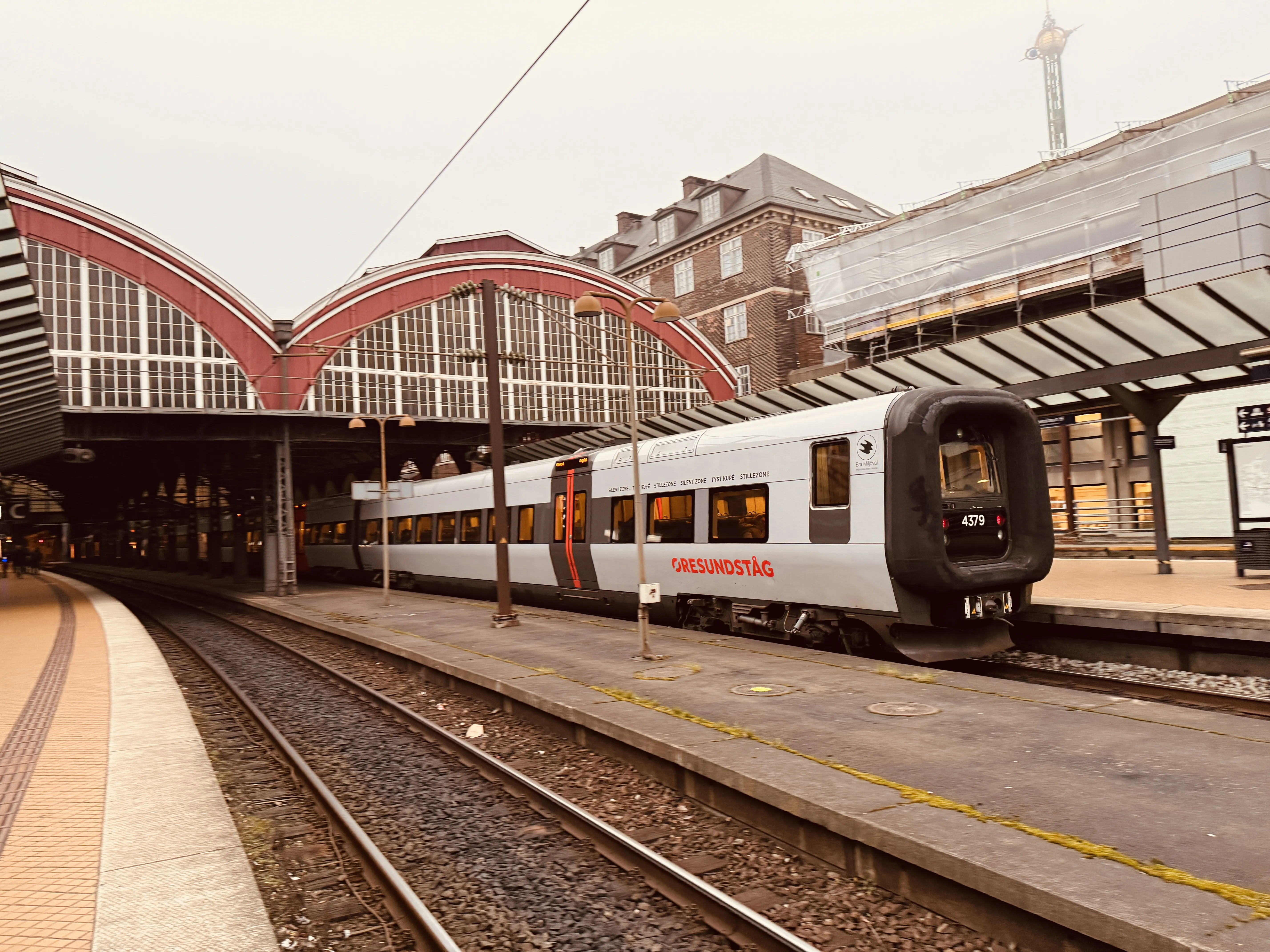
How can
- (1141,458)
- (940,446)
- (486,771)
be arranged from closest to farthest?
1. (486,771)
2. (940,446)
3. (1141,458)

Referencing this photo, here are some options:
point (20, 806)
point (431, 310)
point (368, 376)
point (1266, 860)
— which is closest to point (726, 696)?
point (1266, 860)

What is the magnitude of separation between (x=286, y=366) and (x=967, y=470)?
27.8 metres

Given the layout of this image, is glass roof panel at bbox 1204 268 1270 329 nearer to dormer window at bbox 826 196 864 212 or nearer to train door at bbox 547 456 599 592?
train door at bbox 547 456 599 592

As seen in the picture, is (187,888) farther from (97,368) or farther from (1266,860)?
(97,368)

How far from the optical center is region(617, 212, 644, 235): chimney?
197 ft

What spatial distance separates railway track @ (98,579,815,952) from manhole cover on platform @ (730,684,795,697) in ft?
8.13

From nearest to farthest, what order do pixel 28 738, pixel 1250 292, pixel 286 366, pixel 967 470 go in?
pixel 28 738 < pixel 967 470 < pixel 1250 292 < pixel 286 366

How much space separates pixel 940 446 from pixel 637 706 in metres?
4.90

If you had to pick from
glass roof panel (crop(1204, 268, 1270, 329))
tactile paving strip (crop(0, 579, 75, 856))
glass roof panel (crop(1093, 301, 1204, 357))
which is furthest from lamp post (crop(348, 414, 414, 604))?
glass roof panel (crop(1204, 268, 1270, 329))

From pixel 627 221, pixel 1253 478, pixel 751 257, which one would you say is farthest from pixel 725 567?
pixel 627 221

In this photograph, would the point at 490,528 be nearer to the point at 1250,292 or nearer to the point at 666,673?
the point at 666,673

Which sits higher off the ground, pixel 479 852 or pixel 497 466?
pixel 497 466

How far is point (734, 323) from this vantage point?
47438 millimetres

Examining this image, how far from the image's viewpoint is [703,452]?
44.0 ft
